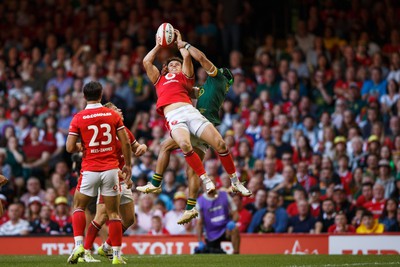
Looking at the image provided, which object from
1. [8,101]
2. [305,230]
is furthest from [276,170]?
[8,101]

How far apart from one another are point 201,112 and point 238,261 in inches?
90.9

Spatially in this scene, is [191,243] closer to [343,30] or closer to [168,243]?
[168,243]

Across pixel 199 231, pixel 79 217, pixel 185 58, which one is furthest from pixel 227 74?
pixel 199 231

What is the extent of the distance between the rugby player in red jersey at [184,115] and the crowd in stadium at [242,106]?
3.04 meters

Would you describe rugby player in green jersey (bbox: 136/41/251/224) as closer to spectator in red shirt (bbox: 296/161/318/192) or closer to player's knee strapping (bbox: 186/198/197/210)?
player's knee strapping (bbox: 186/198/197/210)

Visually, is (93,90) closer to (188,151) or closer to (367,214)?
(188,151)

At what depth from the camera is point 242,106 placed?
22297 mm

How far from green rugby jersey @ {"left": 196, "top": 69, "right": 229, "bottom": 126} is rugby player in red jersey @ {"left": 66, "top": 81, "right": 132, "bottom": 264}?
207 centimetres

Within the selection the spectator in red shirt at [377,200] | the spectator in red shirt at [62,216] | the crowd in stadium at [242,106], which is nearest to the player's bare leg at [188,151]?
the crowd in stadium at [242,106]

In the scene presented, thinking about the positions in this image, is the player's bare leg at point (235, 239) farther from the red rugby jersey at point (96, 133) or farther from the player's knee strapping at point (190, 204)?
the red rugby jersey at point (96, 133)

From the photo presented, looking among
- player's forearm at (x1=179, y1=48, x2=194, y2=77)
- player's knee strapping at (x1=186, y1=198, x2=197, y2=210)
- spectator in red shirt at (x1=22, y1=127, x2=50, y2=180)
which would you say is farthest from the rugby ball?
spectator in red shirt at (x1=22, y1=127, x2=50, y2=180)

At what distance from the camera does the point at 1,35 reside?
26312mm

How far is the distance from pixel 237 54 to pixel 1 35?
267 inches

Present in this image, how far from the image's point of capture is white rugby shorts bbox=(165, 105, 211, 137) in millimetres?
14164
